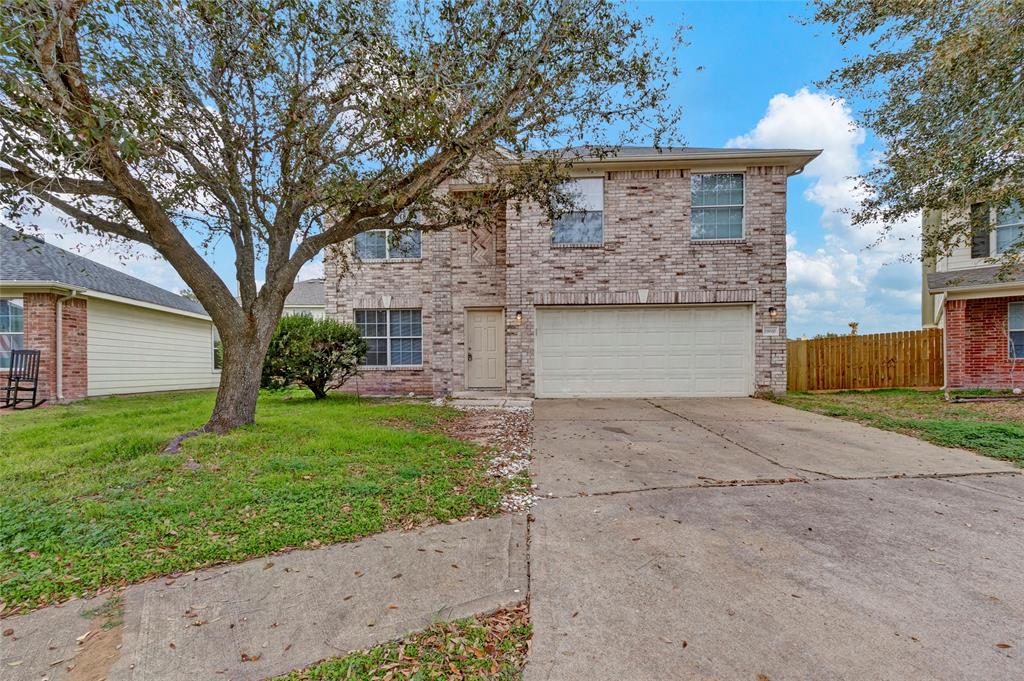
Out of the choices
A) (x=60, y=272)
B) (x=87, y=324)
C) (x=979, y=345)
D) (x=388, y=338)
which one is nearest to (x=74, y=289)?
(x=60, y=272)

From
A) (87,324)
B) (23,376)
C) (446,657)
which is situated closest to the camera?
(446,657)

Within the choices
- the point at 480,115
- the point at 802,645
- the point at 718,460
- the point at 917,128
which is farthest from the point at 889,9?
the point at 802,645

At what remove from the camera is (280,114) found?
5.36 meters

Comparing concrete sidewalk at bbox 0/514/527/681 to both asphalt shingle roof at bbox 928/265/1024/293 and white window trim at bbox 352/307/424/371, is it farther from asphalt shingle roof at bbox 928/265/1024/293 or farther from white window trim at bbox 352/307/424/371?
asphalt shingle roof at bbox 928/265/1024/293

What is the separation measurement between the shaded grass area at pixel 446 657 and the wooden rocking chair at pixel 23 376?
1187 cm

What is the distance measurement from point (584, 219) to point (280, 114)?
6708 mm

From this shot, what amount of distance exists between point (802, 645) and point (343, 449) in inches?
173

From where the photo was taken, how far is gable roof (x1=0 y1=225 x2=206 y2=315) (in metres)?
10.2

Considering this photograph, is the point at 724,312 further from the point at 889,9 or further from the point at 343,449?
the point at 343,449

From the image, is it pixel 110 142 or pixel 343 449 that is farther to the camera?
pixel 343 449

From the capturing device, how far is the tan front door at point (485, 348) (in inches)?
445

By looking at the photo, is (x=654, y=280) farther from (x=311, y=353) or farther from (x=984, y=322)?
(x=984, y=322)

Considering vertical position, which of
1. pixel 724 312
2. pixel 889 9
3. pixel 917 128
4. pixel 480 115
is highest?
pixel 889 9

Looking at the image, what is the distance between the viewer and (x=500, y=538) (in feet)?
10.1
